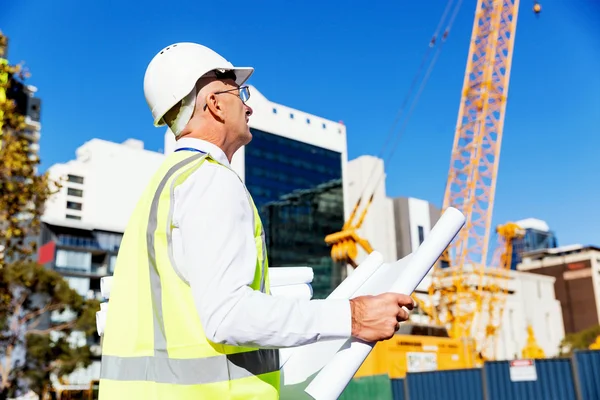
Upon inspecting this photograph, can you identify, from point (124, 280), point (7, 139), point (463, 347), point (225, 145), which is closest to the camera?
point (124, 280)

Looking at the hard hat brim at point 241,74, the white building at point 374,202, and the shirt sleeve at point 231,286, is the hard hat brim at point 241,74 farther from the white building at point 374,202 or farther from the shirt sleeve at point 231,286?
the white building at point 374,202

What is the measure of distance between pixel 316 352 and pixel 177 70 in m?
0.85

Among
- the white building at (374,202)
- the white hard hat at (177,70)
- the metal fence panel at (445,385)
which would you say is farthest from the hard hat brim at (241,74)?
the white building at (374,202)

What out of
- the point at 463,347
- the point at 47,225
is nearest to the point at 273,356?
the point at 463,347

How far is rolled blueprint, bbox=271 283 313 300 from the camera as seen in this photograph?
2043 millimetres

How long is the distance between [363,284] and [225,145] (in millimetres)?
561

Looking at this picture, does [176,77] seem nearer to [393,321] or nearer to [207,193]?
[207,193]

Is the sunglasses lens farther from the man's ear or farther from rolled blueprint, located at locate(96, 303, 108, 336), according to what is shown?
rolled blueprint, located at locate(96, 303, 108, 336)

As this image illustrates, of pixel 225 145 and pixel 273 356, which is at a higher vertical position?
pixel 225 145

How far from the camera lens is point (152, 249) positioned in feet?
5.17

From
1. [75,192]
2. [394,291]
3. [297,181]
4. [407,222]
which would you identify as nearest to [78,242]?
[75,192]

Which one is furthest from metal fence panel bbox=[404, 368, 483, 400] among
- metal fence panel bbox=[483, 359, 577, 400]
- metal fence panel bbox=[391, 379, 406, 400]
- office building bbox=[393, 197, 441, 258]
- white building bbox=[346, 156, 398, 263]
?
office building bbox=[393, 197, 441, 258]

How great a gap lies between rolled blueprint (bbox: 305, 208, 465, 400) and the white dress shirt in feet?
0.16

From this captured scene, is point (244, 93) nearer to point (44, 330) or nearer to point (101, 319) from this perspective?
point (101, 319)
